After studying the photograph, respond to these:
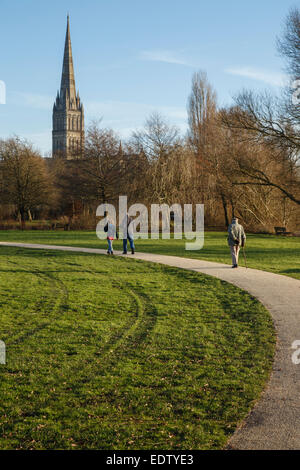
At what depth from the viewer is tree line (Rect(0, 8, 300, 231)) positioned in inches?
1088

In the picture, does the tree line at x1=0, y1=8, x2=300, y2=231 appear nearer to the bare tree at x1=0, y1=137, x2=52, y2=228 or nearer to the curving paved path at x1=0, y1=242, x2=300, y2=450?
the bare tree at x1=0, y1=137, x2=52, y2=228

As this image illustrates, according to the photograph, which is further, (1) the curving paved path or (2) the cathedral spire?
(2) the cathedral spire

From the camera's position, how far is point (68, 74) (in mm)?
135875

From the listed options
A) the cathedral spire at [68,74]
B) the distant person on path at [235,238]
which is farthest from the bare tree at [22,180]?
the cathedral spire at [68,74]

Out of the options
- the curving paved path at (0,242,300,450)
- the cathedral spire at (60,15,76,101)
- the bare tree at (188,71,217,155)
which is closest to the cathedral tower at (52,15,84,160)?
the cathedral spire at (60,15,76,101)

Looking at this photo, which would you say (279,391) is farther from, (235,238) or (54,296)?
(235,238)

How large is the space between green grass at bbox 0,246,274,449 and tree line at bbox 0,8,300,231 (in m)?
18.7

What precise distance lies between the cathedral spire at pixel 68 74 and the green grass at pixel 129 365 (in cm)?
12627

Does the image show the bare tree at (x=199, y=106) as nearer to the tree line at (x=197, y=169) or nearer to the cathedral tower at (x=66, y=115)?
the tree line at (x=197, y=169)

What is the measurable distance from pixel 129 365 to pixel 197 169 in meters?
36.5

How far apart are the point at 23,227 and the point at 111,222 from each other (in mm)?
24563

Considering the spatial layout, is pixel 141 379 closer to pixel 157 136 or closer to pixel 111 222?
pixel 111 222

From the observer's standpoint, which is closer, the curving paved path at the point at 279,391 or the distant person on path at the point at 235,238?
the curving paved path at the point at 279,391

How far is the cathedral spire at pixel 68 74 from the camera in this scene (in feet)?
412
